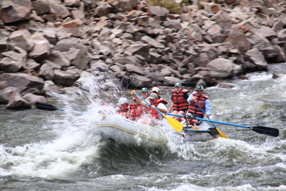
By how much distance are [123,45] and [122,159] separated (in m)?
10.6

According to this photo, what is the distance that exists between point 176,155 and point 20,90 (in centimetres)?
678

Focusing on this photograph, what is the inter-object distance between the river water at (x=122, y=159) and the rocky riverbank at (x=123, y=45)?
2.80m

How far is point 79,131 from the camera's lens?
8211 mm

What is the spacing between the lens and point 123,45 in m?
17.2

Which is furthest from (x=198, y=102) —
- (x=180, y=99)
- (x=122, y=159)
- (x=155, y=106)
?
(x=122, y=159)

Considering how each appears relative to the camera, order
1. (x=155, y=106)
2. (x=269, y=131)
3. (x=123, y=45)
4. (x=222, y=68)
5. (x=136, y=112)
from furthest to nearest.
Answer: (x=123, y=45) → (x=222, y=68) → (x=155, y=106) → (x=269, y=131) → (x=136, y=112)

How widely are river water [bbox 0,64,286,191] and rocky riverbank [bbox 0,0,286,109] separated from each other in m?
2.80

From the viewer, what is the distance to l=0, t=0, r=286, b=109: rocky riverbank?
1363 centimetres

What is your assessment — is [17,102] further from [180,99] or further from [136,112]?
[180,99]

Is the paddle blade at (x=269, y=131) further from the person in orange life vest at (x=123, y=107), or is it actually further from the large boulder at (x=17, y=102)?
the large boulder at (x=17, y=102)

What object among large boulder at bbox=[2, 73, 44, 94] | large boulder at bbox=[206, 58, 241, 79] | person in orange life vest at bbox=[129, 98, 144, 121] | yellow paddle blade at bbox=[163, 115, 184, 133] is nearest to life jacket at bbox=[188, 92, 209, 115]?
yellow paddle blade at bbox=[163, 115, 184, 133]

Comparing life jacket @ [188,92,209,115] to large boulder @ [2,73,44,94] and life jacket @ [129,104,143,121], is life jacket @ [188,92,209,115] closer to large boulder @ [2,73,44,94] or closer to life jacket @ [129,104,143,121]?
life jacket @ [129,104,143,121]

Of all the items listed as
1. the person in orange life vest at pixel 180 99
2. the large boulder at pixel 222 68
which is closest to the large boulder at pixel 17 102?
the person in orange life vest at pixel 180 99

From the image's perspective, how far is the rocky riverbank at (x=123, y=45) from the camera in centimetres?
1363
